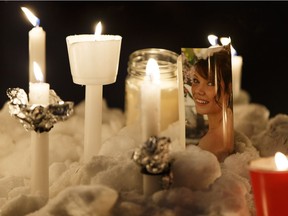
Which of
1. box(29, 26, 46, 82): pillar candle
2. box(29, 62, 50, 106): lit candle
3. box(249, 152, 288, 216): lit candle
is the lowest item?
box(249, 152, 288, 216): lit candle

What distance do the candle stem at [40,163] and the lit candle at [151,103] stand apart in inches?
6.8

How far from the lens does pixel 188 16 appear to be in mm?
1347

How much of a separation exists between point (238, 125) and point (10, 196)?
1.58 ft

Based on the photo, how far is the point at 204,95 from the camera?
1.06m

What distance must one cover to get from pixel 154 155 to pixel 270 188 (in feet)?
0.55

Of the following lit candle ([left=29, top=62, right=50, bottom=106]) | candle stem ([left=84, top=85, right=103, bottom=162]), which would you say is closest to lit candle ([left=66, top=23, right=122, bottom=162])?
candle stem ([left=84, top=85, right=103, bottom=162])

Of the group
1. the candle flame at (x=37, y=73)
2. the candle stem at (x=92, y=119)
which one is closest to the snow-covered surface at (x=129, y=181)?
the candle stem at (x=92, y=119)

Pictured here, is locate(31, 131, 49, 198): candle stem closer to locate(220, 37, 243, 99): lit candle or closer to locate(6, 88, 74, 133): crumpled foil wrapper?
locate(6, 88, 74, 133): crumpled foil wrapper

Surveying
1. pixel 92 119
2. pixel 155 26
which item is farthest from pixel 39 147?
pixel 155 26

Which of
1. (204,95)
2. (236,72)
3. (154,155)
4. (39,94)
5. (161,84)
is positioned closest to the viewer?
(154,155)

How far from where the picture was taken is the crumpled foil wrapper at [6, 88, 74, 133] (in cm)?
93

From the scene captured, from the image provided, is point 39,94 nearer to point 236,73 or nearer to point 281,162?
point 281,162

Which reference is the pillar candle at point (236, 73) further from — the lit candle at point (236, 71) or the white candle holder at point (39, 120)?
the white candle holder at point (39, 120)

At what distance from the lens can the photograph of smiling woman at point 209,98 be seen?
1.05 metres
